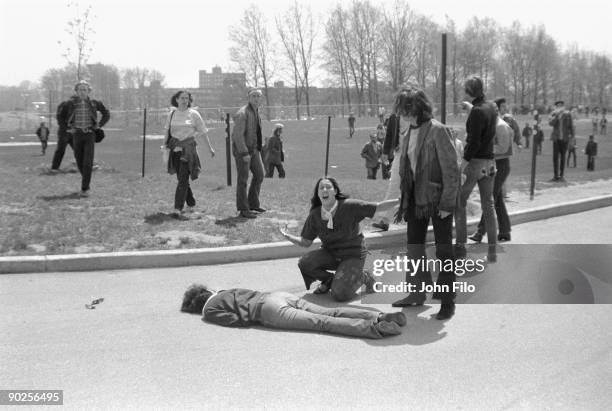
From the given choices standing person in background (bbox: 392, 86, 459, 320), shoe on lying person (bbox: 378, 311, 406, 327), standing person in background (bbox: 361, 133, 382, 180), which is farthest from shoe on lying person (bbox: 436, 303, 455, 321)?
standing person in background (bbox: 361, 133, 382, 180)

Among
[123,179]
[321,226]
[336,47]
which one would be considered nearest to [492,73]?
[336,47]

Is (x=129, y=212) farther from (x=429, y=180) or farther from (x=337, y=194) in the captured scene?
(x=429, y=180)

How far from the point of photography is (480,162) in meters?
7.51

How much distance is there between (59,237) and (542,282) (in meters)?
5.38

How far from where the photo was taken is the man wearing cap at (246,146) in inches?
381

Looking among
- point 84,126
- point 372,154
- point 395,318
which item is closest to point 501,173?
point 395,318

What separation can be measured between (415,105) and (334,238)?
148 centimetres

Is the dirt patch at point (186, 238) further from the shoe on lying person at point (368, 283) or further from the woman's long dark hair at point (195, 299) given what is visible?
the shoe on lying person at point (368, 283)

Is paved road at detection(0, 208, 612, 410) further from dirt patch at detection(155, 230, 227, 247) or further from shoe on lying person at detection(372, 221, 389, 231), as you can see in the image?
shoe on lying person at detection(372, 221, 389, 231)

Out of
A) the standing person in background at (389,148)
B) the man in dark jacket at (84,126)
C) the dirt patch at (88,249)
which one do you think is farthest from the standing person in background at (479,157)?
the man in dark jacket at (84,126)

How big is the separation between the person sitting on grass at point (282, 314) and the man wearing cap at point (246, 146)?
3977 millimetres

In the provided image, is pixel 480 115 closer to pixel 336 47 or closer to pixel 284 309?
pixel 284 309

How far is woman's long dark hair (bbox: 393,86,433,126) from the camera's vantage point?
5570 mm

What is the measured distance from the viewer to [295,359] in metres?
4.60
